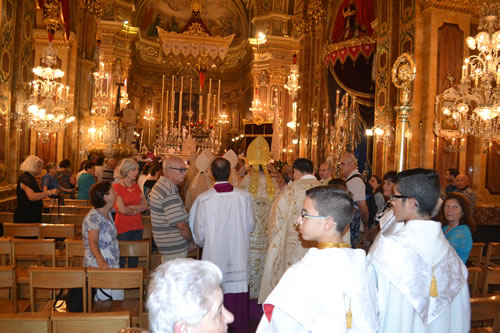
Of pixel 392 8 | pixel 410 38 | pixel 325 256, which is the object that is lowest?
pixel 325 256

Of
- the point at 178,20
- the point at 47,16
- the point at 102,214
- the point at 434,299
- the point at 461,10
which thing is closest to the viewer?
the point at 434,299

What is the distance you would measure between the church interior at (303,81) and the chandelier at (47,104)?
0.11 ft

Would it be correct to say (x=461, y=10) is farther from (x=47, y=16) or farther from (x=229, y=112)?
(x=229, y=112)

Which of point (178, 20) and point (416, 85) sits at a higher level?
point (178, 20)

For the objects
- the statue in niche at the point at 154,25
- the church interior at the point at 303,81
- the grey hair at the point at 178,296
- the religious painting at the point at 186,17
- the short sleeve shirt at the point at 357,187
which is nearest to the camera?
the grey hair at the point at 178,296

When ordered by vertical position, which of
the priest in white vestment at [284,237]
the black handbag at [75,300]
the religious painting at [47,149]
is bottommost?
the black handbag at [75,300]

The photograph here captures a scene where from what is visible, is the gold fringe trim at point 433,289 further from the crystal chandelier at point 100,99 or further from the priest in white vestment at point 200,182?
the crystal chandelier at point 100,99

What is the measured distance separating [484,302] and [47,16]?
1046cm

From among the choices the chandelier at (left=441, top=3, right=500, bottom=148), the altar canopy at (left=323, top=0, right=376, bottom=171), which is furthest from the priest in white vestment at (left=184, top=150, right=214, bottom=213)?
the altar canopy at (left=323, top=0, right=376, bottom=171)

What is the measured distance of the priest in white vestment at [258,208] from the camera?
17.4ft

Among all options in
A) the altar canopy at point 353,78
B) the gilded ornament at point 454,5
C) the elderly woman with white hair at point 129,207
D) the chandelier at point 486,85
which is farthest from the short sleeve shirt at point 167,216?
the altar canopy at point 353,78

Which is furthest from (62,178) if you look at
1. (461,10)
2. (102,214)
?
(461,10)

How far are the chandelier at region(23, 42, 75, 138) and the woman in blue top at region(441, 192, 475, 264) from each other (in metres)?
8.43

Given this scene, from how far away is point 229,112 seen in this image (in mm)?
29172
